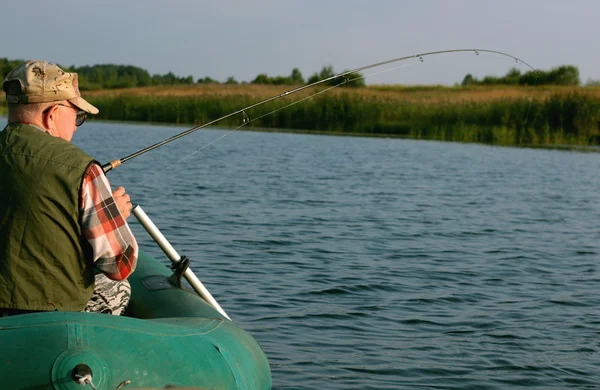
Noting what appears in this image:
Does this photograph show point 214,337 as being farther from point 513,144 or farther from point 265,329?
point 513,144

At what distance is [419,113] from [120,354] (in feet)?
78.1

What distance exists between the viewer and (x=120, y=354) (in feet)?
8.77

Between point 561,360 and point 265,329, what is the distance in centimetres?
173

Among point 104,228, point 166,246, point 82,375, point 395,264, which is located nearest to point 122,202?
point 104,228

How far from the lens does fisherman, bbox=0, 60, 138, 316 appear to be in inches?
106

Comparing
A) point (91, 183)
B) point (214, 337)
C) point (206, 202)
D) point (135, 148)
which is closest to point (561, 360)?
point (214, 337)

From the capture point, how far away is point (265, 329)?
18.0 ft

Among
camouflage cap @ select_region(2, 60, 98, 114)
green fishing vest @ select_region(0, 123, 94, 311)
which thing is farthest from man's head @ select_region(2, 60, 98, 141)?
green fishing vest @ select_region(0, 123, 94, 311)

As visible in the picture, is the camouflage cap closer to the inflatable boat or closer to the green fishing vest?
the green fishing vest

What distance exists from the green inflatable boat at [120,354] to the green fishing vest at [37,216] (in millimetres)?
121

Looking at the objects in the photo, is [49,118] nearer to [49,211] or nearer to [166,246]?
[49,211]

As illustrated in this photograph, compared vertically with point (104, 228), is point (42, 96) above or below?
above

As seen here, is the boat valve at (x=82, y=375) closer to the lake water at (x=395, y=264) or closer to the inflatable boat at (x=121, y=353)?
the inflatable boat at (x=121, y=353)

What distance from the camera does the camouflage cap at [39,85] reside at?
2848 millimetres
